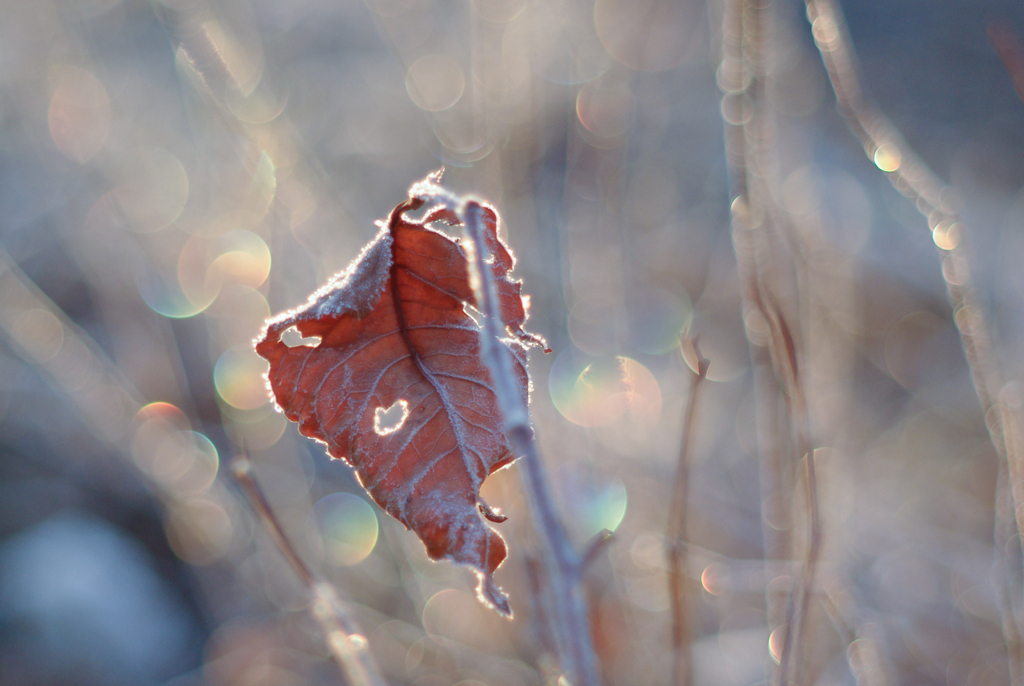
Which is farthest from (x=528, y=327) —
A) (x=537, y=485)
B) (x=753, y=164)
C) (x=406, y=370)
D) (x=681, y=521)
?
(x=537, y=485)

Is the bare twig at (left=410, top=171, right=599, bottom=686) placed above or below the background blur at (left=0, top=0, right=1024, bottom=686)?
below

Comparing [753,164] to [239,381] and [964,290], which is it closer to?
[964,290]

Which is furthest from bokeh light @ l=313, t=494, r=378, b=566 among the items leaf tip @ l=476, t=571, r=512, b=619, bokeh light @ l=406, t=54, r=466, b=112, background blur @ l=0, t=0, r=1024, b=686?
leaf tip @ l=476, t=571, r=512, b=619

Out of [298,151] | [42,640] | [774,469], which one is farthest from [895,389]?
[42,640]

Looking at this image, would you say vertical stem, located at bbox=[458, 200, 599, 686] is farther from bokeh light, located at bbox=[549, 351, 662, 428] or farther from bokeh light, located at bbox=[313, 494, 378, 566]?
bokeh light, located at bbox=[313, 494, 378, 566]

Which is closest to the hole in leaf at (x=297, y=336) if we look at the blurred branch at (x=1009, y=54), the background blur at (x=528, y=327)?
the background blur at (x=528, y=327)

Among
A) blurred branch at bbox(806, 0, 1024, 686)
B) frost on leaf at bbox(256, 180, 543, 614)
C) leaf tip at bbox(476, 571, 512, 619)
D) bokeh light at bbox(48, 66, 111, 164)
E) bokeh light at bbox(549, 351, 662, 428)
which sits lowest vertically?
leaf tip at bbox(476, 571, 512, 619)

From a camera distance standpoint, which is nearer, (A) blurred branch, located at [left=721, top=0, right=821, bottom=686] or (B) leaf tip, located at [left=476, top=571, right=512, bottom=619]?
(B) leaf tip, located at [left=476, top=571, right=512, bottom=619]
